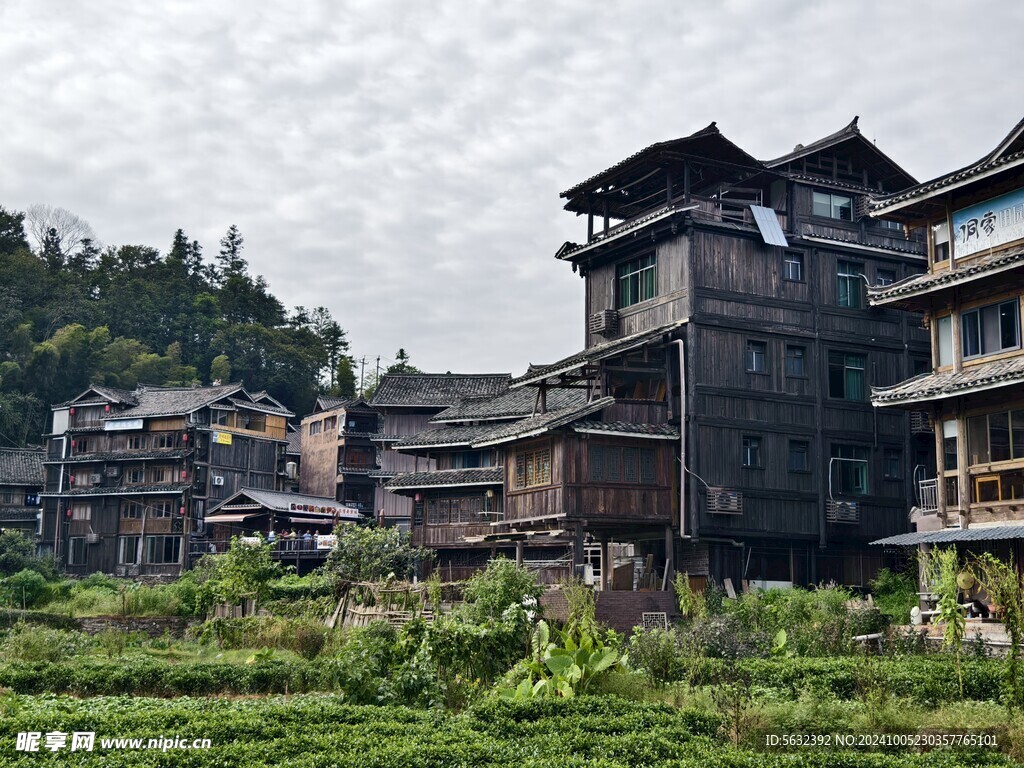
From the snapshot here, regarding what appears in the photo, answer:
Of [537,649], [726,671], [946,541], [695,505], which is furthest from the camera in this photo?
[695,505]

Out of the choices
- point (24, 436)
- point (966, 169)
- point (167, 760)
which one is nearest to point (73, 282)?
point (24, 436)

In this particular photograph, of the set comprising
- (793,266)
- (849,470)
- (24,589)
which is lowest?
(24,589)

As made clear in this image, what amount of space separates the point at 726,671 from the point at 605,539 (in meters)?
16.6

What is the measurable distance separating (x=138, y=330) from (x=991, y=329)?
7261 cm

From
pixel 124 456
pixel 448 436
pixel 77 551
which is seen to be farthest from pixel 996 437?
pixel 77 551

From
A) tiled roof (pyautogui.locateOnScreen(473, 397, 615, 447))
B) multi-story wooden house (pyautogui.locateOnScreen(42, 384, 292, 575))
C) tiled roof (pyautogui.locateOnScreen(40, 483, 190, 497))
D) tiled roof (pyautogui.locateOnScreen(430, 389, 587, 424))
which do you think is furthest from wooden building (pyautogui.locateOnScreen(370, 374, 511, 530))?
tiled roof (pyautogui.locateOnScreen(473, 397, 615, 447))

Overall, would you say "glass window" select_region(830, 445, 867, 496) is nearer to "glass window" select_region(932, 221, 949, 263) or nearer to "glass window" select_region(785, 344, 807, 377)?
"glass window" select_region(785, 344, 807, 377)

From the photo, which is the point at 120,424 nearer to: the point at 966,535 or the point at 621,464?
the point at 621,464

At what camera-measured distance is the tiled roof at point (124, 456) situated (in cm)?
5972

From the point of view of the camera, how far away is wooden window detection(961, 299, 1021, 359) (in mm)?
27016

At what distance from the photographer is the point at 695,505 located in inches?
1326

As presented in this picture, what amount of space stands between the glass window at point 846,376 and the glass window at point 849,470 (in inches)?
67.1

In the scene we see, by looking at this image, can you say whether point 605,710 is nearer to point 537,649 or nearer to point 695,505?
point 537,649

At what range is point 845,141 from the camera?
125 ft
